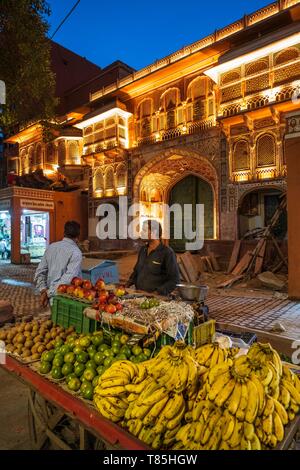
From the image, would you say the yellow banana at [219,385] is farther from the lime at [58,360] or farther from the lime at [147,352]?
the lime at [58,360]

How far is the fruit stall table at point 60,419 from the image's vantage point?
1721 millimetres

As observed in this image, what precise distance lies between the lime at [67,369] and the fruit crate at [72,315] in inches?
27.8

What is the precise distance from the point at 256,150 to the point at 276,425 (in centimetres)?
1346

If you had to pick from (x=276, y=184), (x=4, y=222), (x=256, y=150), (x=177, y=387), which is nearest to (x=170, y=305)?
(x=177, y=387)

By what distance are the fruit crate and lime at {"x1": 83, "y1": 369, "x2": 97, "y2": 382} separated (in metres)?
0.83

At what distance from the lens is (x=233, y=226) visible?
13.8 metres

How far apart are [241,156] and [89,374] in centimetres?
1344

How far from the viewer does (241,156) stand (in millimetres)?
13836

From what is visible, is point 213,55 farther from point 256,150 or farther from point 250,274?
point 250,274

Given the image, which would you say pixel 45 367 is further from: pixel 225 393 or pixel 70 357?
pixel 225 393

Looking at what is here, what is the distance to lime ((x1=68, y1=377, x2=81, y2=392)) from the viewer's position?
86.0 inches

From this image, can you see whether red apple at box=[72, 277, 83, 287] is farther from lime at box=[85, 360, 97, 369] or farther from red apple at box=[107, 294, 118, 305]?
lime at box=[85, 360, 97, 369]

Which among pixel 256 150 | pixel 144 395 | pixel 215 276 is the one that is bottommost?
pixel 215 276

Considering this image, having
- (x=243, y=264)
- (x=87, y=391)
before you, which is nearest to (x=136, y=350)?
(x=87, y=391)
